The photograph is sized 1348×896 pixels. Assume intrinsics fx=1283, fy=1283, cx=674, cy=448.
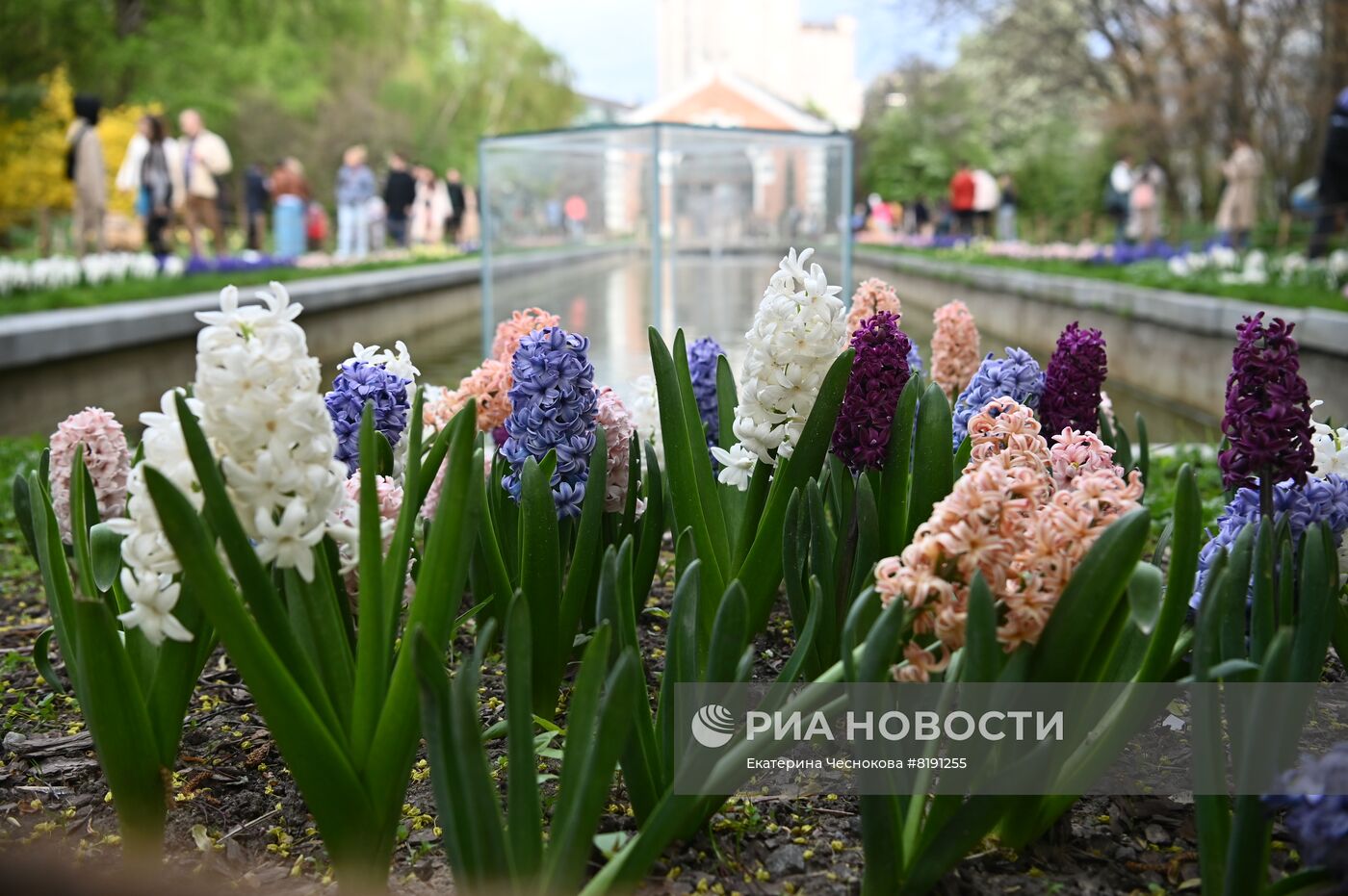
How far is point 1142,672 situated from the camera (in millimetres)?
1640

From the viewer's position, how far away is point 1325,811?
132cm

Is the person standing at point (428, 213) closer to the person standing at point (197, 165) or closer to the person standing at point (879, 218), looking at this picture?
the person standing at point (197, 165)

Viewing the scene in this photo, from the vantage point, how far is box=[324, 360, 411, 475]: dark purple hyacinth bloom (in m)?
2.29

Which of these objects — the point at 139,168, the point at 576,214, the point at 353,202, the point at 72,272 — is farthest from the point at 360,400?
the point at 353,202

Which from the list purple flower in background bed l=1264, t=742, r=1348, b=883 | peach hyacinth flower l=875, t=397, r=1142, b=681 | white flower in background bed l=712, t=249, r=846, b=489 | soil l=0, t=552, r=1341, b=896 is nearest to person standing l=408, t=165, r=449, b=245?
soil l=0, t=552, r=1341, b=896

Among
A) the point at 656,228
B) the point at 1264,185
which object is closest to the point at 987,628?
the point at 656,228

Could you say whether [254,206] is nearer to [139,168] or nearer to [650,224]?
[139,168]

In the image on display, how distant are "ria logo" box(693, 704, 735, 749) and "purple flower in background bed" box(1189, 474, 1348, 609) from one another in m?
0.81

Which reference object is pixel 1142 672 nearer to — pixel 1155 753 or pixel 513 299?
pixel 1155 753

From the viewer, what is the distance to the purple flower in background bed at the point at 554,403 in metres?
2.18

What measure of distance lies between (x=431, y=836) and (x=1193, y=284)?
909 centimetres

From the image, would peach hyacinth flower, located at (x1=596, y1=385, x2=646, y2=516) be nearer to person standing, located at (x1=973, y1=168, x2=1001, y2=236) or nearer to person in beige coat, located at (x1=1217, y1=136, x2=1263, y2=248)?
person in beige coat, located at (x1=1217, y1=136, x2=1263, y2=248)

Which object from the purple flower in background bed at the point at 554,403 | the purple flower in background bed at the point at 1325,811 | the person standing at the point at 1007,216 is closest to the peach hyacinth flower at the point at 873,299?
the purple flower in background bed at the point at 554,403

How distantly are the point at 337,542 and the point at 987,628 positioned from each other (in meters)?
0.90
